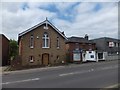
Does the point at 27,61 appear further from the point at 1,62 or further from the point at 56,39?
the point at 1,62

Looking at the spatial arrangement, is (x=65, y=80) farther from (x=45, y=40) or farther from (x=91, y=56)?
(x=91, y=56)

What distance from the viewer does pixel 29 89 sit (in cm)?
1195

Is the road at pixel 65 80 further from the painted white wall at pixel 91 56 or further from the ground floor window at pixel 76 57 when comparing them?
the painted white wall at pixel 91 56

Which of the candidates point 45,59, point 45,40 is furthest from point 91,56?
point 45,40

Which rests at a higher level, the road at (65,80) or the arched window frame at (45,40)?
the arched window frame at (45,40)

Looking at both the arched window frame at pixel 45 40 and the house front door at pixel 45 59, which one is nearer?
the house front door at pixel 45 59

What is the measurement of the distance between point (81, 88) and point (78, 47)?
129 ft

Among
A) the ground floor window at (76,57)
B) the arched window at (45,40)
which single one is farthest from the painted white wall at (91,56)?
the arched window at (45,40)

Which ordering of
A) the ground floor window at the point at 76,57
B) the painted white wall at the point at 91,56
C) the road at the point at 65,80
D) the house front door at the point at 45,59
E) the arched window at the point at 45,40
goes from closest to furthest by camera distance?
the road at the point at 65,80 < the house front door at the point at 45,59 < the arched window at the point at 45,40 < the ground floor window at the point at 76,57 < the painted white wall at the point at 91,56

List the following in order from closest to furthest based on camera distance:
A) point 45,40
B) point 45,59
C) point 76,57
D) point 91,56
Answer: point 45,59
point 45,40
point 76,57
point 91,56

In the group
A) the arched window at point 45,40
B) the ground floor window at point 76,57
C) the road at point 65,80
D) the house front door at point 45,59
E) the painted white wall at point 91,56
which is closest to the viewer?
the road at point 65,80

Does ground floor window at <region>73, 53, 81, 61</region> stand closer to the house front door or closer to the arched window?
the house front door

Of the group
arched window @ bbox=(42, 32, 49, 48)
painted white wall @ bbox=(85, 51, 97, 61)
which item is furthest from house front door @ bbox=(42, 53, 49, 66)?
painted white wall @ bbox=(85, 51, 97, 61)

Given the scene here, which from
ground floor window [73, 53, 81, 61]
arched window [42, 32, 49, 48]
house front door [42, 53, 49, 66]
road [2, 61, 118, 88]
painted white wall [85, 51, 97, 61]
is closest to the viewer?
road [2, 61, 118, 88]
